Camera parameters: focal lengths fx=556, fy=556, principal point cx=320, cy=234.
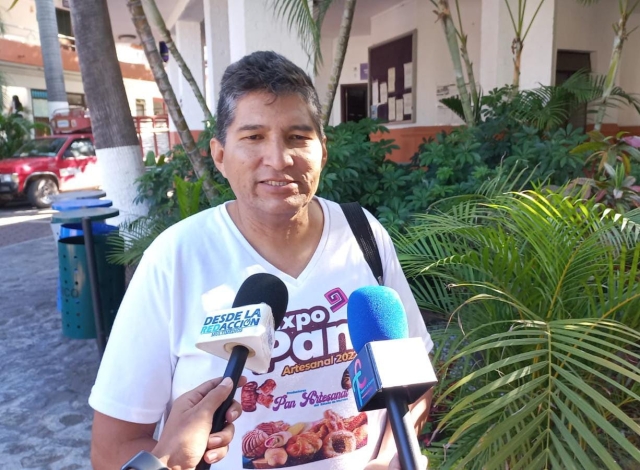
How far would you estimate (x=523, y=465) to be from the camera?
169 centimetres

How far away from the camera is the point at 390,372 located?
88 centimetres

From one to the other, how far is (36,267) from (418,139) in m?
6.50

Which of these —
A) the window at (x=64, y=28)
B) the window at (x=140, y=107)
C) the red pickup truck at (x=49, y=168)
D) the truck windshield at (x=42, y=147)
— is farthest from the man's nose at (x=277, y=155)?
the window at (x=140, y=107)

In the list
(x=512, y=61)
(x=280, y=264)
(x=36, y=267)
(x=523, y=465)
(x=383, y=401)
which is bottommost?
(x=36, y=267)

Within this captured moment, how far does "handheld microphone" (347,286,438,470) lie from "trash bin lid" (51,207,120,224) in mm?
3438

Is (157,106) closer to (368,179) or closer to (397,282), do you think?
(368,179)

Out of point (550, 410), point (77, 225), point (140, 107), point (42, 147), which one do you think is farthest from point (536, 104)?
point (140, 107)

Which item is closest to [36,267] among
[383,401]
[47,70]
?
[383,401]

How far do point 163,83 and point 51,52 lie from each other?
517 inches

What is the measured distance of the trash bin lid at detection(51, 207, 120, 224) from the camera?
4158 millimetres

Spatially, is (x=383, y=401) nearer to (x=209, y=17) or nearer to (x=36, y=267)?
(x=36, y=267)

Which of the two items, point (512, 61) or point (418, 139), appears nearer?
point (512, 61)

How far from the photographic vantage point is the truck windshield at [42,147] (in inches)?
531

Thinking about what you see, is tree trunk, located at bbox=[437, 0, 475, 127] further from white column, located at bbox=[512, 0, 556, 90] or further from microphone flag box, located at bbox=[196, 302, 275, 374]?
microphone flag box, located at bbox=[196, 302, 275, 374]
